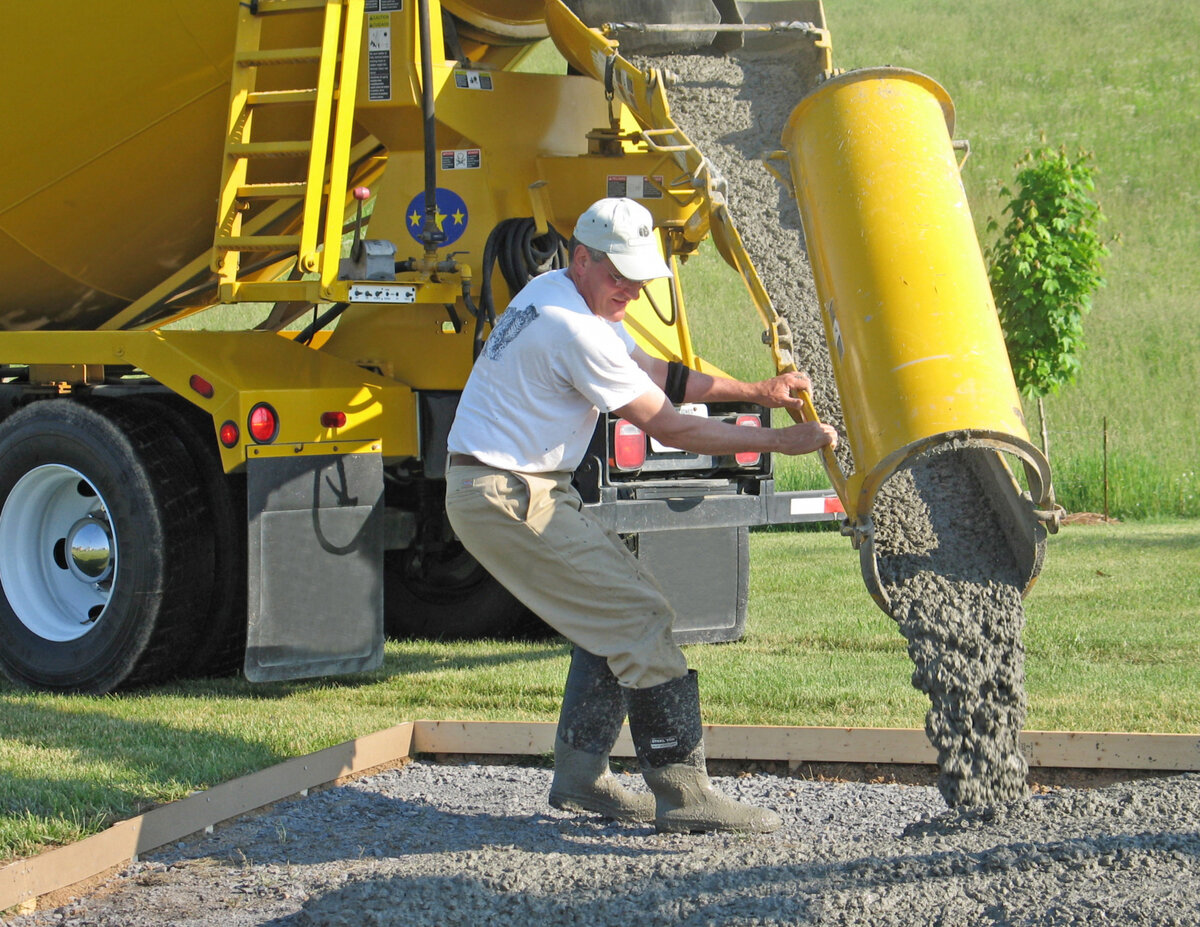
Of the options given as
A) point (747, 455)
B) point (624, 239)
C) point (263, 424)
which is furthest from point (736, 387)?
point (263, 424)

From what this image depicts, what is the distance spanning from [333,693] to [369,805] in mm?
1624

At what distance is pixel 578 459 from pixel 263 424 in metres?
1.85

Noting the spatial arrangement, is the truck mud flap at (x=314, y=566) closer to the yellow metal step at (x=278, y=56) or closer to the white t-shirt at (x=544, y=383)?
the white t-shirt at (x=544, y=383)

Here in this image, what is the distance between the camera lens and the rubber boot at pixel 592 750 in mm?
4309

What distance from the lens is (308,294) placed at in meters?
5.58

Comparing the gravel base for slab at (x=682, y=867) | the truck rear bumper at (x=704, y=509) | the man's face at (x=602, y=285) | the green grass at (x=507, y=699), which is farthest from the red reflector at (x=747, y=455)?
the man's face at (x=602, y=285)

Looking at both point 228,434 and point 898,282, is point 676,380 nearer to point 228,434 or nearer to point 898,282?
point 898,282

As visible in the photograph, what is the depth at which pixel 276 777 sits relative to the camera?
4570 millimetres

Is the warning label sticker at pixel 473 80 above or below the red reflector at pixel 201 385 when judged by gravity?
above

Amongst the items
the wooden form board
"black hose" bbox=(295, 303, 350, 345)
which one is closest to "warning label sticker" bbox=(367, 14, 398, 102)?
"black hose" bbox=(295, 303, 350, 345)

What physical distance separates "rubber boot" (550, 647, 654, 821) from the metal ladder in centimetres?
215

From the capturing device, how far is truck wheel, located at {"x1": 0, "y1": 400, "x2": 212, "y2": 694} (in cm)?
599

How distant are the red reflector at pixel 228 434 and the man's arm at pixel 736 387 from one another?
1834 millimetres

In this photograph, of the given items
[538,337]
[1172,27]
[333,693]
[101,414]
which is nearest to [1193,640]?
[333,693]
